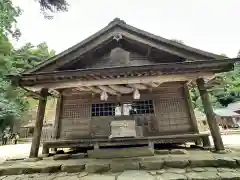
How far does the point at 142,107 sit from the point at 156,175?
13.7 ft

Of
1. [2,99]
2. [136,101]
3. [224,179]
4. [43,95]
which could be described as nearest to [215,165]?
[224,179]

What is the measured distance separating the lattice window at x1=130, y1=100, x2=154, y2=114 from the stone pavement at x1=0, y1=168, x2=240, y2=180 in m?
3.73

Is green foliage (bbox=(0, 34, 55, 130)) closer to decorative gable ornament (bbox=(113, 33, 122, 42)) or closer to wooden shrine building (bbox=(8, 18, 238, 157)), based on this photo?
wooden shrine building (bbox=(8, 18, 238, 157))

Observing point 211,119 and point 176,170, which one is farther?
point 211,119

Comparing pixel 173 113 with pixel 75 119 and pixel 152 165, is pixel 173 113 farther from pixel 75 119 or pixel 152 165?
pixel 75 119

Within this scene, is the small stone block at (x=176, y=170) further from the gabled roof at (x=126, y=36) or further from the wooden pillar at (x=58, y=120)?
the wooden pillar at (x=58, y=120)

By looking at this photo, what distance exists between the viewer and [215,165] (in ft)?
14.8

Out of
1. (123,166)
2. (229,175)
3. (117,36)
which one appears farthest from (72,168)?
(117,36)

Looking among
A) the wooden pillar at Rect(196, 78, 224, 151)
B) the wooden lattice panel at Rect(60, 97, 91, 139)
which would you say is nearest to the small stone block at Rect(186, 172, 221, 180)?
the wooden pillar at Rect(196, 78, 224, 151)

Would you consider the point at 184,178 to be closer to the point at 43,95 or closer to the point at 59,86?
the point at 59,86

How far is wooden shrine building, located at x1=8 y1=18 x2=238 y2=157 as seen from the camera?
5.89 m

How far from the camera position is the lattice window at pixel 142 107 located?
26.4ft

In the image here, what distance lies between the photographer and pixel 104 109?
27.1ft

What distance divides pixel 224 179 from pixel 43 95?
6.47 m
